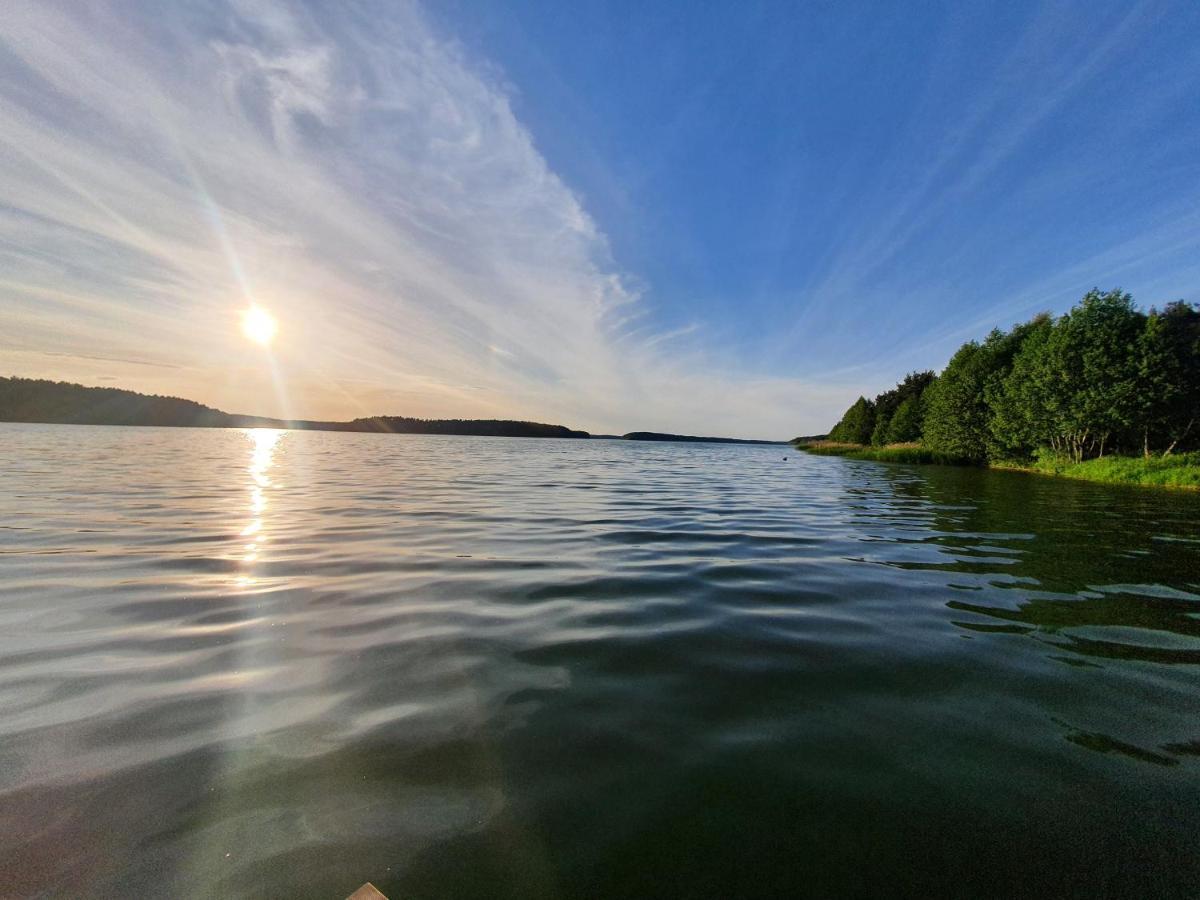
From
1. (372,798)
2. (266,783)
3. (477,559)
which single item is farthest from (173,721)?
(477,559)

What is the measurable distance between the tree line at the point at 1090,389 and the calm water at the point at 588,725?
145 feet

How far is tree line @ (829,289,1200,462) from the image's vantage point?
39.8 meters

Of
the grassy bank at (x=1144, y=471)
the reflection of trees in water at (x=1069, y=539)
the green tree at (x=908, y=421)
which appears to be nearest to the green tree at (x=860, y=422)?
the green tree at (x=908, y=421)

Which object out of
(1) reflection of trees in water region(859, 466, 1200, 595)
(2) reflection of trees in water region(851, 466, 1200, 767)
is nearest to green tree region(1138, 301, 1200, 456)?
(1) reflection of trees in water region(859, 466, 1200, 595)

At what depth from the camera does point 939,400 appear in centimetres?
6162

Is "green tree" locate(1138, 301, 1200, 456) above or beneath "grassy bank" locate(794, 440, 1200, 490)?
above

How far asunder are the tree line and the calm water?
44.3 m

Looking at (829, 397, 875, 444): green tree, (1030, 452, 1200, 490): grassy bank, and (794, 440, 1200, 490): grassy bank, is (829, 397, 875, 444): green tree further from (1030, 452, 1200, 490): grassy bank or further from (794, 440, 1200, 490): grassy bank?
(1030, 452, 1200, 490): grassy bank

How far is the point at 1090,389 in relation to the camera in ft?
134

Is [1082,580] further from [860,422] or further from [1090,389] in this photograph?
[860,422]

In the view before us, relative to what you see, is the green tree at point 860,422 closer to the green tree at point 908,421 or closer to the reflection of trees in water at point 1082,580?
the green tree at point 908,421

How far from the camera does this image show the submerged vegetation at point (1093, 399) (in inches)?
1531

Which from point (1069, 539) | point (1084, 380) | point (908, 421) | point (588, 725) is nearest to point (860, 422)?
point (908, 421)

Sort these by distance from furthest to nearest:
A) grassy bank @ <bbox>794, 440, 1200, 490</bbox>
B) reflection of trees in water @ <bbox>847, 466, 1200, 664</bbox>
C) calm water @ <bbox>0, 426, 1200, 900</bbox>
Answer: grassy bank @ <bbox>794, 440, 1200, 490</bbox> → reflection of trees in water @ <bbox>847, 466, 1200, 664</bbox> → calm water @ <bbox>0, 426, 1200, 900</bbox>
